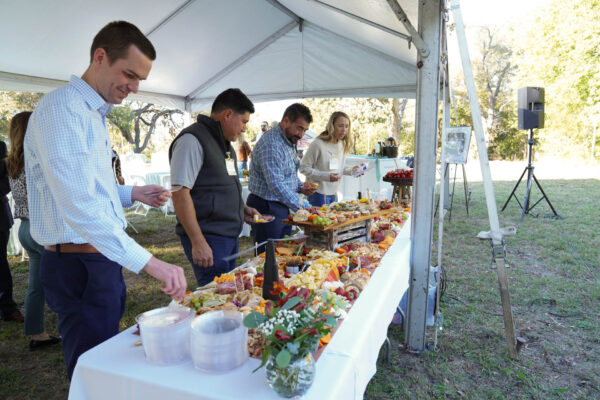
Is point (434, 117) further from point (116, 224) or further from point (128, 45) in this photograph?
point (116, 224)

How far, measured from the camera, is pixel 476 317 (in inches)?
131

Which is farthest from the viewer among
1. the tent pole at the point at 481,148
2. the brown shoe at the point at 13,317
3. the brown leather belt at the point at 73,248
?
the brown shoe at the point at 13,317

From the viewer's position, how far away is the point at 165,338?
111cm

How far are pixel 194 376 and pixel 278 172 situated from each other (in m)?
1.81

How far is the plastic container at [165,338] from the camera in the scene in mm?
1100

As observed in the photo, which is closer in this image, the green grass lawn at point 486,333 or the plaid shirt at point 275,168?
the green grass lawn at point 486,333

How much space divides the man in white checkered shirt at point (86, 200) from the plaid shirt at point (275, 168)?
4.52 ft

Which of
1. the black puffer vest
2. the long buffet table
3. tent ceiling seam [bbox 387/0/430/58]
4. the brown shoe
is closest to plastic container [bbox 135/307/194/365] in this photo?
the long buffet table

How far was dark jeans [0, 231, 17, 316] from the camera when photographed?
3.25 metres

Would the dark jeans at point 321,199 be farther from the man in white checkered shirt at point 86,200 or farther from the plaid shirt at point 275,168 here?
the man in white checkered shirt at point 86,200

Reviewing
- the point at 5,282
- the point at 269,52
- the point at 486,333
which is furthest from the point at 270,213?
the point at 269,52

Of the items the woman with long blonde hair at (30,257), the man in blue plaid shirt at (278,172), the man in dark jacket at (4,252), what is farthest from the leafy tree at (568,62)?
the man in dark jacket at (4,252)

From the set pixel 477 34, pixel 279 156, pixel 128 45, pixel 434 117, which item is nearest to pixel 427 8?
pixel 434 117

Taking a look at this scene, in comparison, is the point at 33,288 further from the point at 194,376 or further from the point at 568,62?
the point at 568,62
